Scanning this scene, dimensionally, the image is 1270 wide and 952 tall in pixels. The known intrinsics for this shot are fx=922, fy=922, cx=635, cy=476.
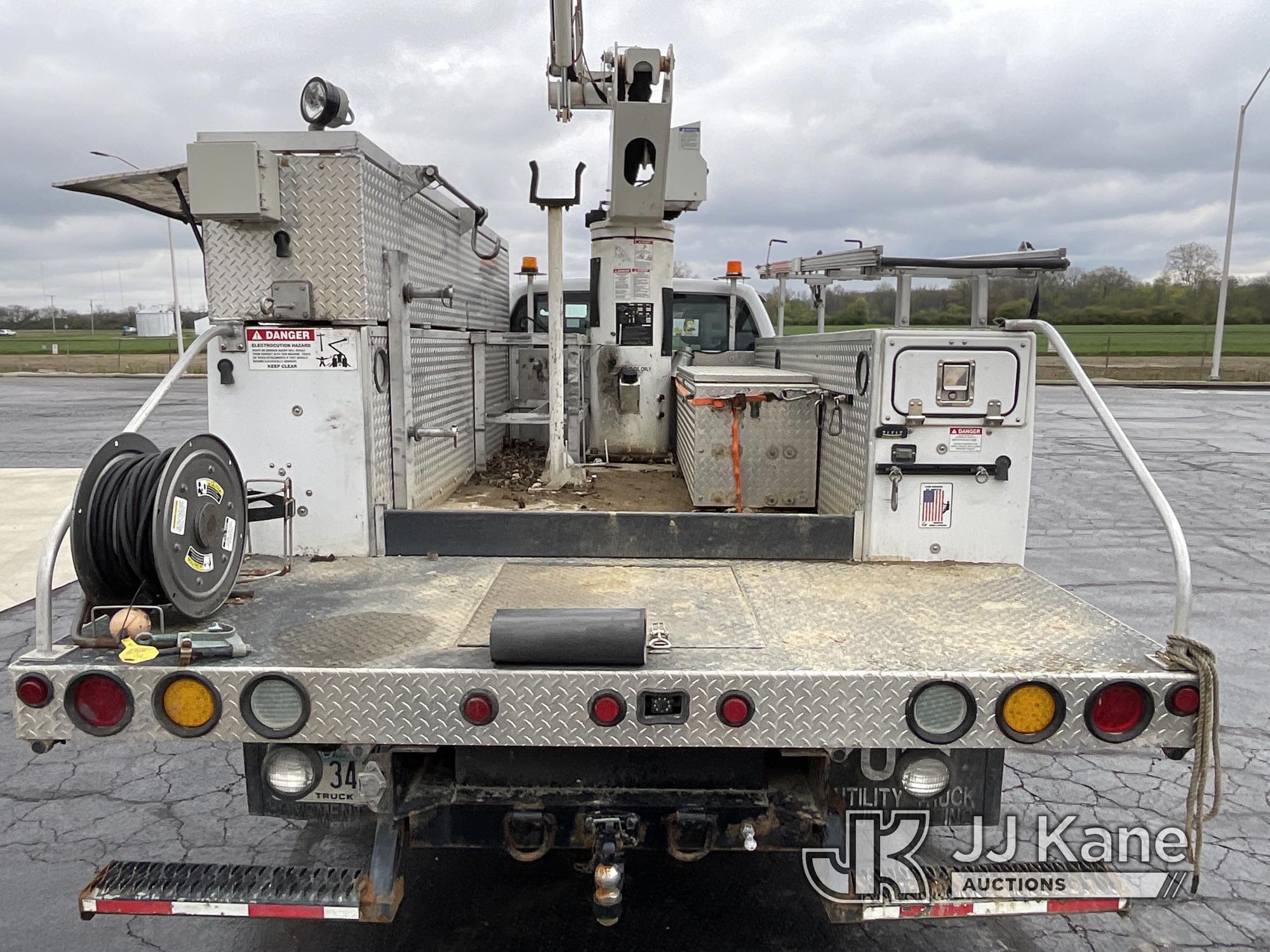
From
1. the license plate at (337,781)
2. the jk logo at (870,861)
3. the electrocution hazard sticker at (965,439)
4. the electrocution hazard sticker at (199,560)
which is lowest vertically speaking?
the jk logo at (870,861)

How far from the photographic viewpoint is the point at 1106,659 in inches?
103

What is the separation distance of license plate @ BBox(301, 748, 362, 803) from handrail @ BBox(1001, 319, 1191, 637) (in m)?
2.32

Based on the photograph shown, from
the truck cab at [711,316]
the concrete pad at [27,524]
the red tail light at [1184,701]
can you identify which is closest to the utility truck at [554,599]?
the red tail light at [1184,701]

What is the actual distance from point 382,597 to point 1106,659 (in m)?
2.30

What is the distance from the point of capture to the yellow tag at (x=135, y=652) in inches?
98.7

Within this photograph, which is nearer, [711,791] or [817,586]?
[711,791]

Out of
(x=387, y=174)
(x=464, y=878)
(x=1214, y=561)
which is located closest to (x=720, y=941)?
(x=464, y=878)

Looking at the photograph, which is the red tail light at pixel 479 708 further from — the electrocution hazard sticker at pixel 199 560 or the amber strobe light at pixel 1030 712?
the amber strobe light at pixel 1030 712

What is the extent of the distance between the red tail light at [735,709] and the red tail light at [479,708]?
0.60 metres

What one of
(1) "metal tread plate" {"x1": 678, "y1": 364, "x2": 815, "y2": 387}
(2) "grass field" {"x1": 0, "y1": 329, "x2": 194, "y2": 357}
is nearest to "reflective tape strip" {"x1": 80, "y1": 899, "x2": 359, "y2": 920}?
(1) "metal tread plate" {"x1": 678, "y1": 364, "x2": 815, "y2": 387}

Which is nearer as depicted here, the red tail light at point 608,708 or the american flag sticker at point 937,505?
the red tail light at point 608,708

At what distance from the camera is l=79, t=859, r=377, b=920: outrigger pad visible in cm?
259

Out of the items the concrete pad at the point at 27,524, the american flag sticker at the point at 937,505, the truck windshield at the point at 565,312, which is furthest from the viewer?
the truck windshield at the point at 565,312

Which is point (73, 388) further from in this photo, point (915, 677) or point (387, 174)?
point (915, 677)
